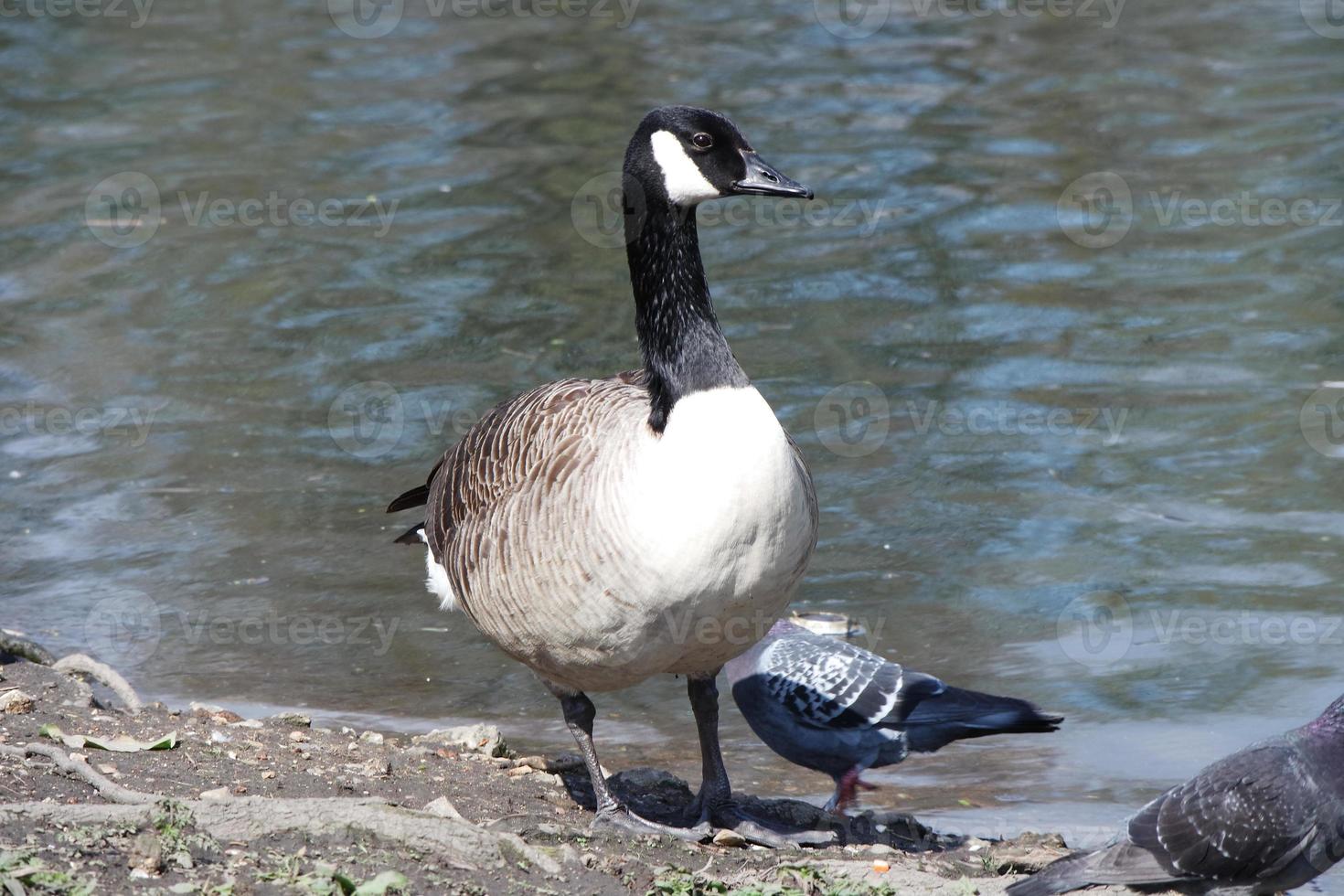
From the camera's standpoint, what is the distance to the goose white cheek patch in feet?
16.9

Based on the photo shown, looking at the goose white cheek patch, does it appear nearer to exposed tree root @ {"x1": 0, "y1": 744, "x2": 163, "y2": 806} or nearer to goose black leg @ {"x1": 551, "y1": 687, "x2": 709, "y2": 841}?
goose black leg @ {"x1": 551, "y1": 687, "x2": 709, "y2": 841}

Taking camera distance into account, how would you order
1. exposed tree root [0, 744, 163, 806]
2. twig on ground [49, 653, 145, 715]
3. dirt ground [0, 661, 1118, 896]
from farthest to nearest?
twig on ground [49, 653, 145, 715] → exposed tree root [0, 744, 163, 806] → dirt ground [0, 661, 1118, 896]

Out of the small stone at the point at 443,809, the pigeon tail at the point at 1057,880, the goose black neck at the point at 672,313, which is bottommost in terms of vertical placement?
the pigeon tail at the point at 1057,880

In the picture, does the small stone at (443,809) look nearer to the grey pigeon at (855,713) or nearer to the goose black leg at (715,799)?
the goose black leg at (715,799)

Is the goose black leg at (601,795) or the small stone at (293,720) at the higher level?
the goose black leg at (601,795)

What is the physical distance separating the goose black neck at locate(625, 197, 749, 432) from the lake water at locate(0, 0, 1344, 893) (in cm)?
207

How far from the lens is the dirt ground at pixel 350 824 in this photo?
3.90 meters

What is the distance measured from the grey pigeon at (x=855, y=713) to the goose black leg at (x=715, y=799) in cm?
51

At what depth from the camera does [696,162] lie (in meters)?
5.15

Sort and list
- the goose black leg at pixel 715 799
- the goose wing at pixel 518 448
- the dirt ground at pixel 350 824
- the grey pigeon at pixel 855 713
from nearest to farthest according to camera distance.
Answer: the dirt ground at pixel 350 824 < the goose wing at pixel 518 448 < the goose black leg at pixel 715 799 < the grey pigeon at pixel 855 713

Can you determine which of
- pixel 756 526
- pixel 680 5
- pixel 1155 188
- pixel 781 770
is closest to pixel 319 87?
pixel 680 5

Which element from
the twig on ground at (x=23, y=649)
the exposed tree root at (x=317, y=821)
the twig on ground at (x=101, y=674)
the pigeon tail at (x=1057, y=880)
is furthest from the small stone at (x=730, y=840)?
the twig on ground at (x=23, y=649)

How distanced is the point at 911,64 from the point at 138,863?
47.2 ft

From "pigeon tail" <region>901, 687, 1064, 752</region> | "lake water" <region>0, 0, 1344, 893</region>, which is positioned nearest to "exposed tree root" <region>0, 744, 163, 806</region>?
"lake water" <region>0, 0, 1344, 893</region>
